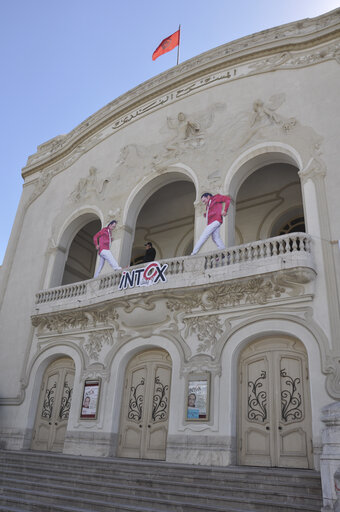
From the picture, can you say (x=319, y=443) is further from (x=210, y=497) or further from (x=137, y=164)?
(x=137, y=164)

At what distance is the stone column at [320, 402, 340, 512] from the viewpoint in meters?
5.93

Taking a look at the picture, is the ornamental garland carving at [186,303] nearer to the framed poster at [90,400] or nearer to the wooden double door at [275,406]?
the wooden double door at [275,406]

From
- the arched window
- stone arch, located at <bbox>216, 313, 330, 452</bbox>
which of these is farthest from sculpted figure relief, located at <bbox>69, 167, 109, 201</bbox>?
stone arch, located at <bbox>216, 313, 330, 452</bbox>

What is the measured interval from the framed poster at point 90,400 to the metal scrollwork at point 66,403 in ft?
3.97

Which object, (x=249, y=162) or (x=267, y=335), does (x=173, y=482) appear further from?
(x=249, y=162)

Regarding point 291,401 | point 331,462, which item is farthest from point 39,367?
point 331,462

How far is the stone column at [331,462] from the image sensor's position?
593 centimetres

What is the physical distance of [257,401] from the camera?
9836 millimetres

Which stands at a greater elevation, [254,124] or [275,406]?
[254,124]

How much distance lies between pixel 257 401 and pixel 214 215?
5.11m

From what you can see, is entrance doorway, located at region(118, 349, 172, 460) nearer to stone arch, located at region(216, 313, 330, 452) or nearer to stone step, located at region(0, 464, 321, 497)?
stone arch, located at region(216, 313, 330, 452)

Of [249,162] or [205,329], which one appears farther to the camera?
[249,162]

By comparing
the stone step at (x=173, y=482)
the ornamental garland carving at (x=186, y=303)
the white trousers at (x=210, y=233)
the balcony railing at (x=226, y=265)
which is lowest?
the stone step at (x=173, y=482)

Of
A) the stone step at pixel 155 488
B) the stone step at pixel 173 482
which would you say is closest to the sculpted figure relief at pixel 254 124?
the stone step at pixel 173 482
